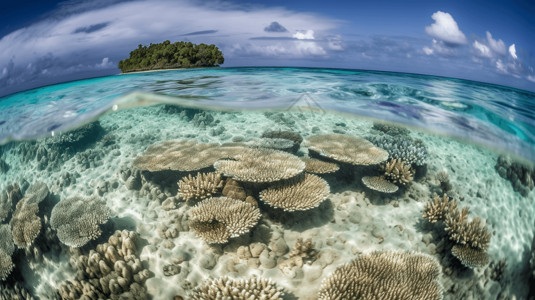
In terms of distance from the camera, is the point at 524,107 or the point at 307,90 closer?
the point at 524,107

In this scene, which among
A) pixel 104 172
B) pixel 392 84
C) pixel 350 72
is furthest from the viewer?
pixel 350 72

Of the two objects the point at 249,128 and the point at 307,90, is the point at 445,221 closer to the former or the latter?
the point at 249,128

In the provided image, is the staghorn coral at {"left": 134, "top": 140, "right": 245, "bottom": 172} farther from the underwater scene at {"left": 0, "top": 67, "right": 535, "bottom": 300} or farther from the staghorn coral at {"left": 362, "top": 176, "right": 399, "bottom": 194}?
the staghorn coral at {"left": 362, "top": 176, "right": 399, "bottom": 194}

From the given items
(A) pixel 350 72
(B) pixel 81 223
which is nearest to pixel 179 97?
(B) pixel 81 223

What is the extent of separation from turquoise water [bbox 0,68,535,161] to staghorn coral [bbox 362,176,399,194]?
238 inches

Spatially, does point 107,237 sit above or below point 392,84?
below

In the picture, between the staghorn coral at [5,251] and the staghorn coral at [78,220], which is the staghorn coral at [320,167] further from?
the staghorn coral at [5,251]

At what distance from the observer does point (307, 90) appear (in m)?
12.1

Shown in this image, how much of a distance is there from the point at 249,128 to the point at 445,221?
24.1 feet

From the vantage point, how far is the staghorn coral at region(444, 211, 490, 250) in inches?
189

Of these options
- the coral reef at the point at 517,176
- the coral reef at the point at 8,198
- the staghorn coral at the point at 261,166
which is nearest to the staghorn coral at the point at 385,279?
the staghorn coral at the point at 261,166

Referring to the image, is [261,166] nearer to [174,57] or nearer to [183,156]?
[183,156]

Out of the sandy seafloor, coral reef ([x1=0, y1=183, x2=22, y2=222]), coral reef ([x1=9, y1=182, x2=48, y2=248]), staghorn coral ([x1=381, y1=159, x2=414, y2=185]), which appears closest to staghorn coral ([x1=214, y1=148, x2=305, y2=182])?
the sandy seafloor

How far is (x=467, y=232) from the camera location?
4809 millimetres
